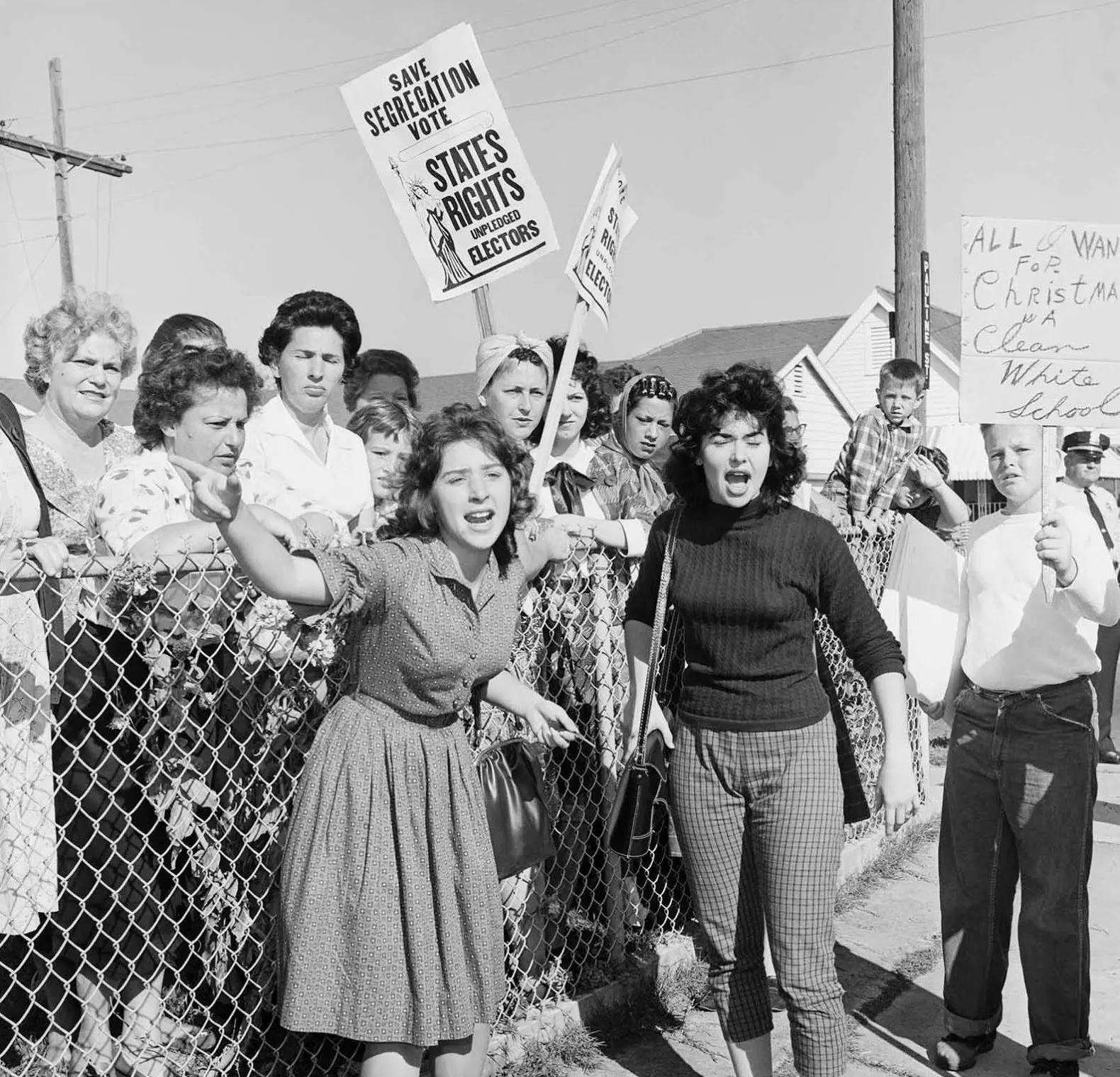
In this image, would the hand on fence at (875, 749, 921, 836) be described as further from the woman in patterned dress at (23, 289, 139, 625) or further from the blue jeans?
the woman in patterned dress at (23, 289, 139, 625)

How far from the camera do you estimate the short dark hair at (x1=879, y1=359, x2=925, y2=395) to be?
6.71 meters

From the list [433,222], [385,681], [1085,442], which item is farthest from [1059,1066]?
[1085,442]

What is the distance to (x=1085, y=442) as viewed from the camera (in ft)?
28.3

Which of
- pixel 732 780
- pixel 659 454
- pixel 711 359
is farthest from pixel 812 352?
pixel 732 780

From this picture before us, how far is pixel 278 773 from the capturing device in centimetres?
328

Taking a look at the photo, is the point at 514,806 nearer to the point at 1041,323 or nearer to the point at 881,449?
the point at 1041,323

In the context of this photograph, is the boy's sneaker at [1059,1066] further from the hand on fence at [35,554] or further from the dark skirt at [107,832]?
the hand on fence at [35,554]

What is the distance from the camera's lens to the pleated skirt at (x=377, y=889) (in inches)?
107

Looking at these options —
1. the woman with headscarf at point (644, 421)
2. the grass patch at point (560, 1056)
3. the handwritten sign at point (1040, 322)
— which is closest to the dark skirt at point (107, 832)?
the grass patch at point (560, 1056)

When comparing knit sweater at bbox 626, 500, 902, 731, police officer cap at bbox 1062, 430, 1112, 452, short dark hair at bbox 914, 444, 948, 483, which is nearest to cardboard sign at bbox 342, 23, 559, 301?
knit sweater at bbox 626, 500, 902, 731

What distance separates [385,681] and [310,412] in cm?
153

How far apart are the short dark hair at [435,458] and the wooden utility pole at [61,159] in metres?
21.6

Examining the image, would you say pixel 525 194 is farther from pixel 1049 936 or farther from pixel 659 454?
pixel 1049 936

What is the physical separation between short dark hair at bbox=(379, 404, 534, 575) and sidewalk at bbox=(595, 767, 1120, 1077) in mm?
1946
